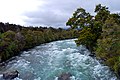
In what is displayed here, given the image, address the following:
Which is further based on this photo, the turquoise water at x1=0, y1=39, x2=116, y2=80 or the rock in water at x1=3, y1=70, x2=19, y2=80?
the rock in water at x1=3, y1=70, x2=19, y2=80

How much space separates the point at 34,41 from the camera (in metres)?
64.8

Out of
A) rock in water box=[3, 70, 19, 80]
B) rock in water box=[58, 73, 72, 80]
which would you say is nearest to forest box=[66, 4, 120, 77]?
rock in water box=[58, 73, 72, 80]

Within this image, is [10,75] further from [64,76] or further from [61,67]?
[61,67]

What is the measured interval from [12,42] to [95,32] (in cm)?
1916

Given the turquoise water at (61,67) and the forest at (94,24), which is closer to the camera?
the turquoise water at (61,67)

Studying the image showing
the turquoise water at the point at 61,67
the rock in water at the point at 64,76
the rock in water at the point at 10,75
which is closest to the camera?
the rock in water at the point at 64,76

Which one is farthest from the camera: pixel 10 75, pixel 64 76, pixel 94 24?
pixel 94 24

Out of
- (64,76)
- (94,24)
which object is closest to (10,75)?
(64,76)

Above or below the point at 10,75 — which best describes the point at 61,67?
above

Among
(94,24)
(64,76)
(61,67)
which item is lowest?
(64,76)

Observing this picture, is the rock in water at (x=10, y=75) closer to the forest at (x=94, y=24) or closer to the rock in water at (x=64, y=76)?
the rock in water at (x=64, y=76)

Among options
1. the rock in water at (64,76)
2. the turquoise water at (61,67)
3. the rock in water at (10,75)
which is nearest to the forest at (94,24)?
the turquoise water at (61,67)

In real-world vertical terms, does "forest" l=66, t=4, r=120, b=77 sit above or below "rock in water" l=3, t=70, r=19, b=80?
above

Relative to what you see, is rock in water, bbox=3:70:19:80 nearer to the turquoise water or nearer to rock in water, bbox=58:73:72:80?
the turquoise water
